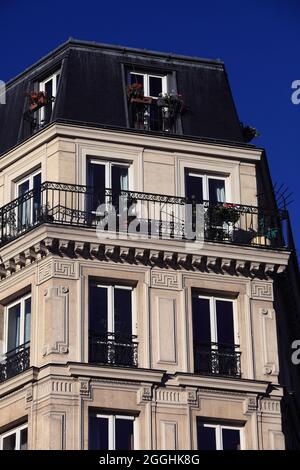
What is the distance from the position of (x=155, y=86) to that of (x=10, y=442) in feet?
34.5

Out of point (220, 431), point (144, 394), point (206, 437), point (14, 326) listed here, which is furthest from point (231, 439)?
point (14, 326)

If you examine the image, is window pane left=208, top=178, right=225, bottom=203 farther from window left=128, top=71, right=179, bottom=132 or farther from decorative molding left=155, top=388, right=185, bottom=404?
decorative molding left=155, top=388, right=185, bottom=404

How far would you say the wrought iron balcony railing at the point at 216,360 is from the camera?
131 feet

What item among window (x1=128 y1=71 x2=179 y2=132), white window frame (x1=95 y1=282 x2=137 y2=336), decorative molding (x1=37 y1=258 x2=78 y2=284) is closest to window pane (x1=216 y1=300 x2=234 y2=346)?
white window frame (x1=95 y1=282 x2=137 y2=336)

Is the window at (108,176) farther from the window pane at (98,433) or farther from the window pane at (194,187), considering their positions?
the window pane at (98,433)

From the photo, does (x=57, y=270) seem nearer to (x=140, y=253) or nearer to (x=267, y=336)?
(x=140, y=253)

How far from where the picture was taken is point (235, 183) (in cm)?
4291

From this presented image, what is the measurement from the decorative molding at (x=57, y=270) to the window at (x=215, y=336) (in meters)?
3.02

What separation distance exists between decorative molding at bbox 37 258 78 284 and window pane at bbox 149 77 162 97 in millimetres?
6164

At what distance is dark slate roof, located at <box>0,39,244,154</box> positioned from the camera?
43125 mm

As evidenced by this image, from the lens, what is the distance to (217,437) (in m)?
39.5

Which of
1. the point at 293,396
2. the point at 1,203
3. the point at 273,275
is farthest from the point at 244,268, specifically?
the point at 1,203

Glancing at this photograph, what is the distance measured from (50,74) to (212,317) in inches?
324
